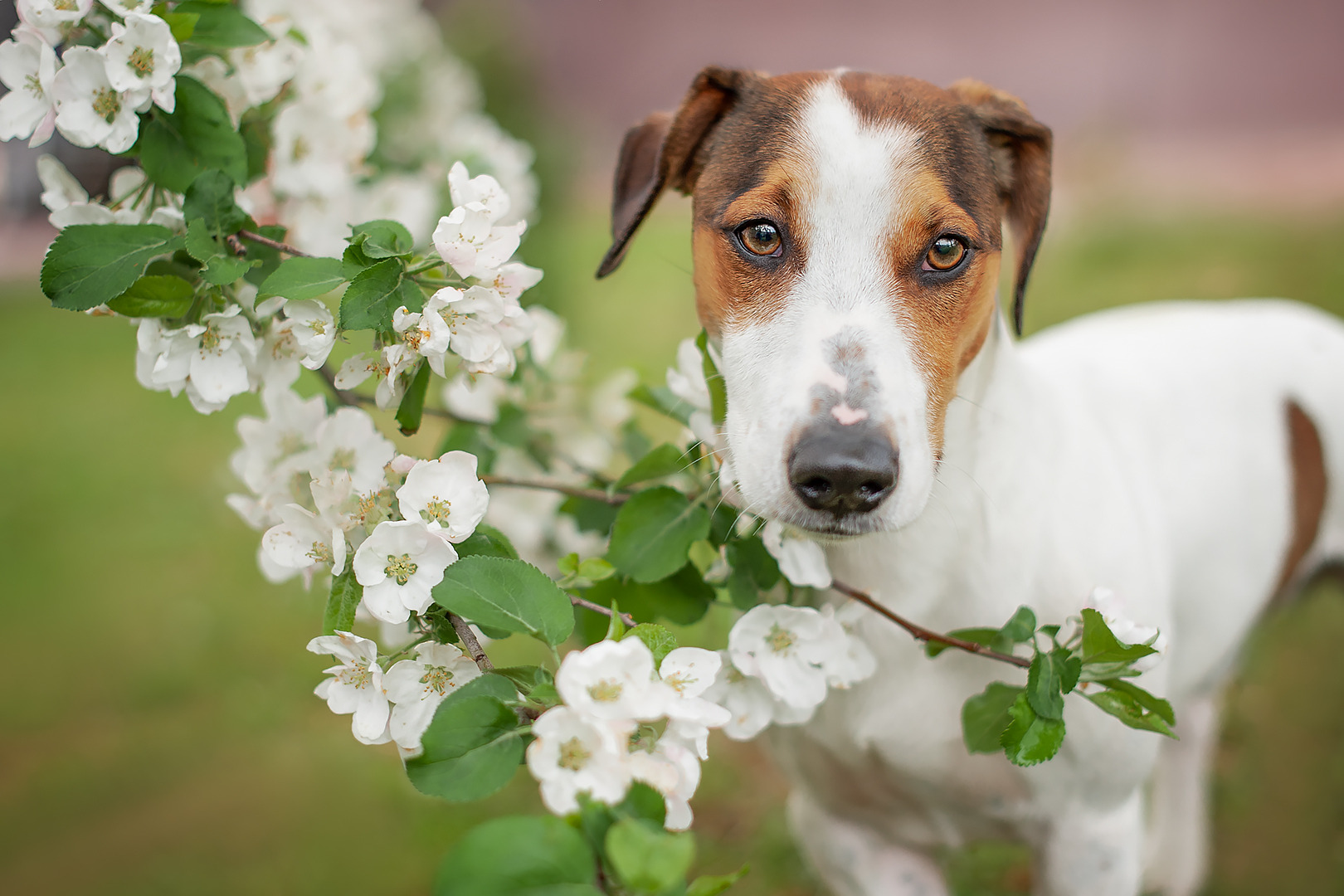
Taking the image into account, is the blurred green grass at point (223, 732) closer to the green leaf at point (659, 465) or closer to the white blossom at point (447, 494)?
the green leaf at point (659, 465)

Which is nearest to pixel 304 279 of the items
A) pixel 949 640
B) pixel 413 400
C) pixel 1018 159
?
pixel 413 400

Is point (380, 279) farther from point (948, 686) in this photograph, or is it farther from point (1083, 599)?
point (1083, 599)

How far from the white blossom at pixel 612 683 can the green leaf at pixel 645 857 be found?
118 millimetres

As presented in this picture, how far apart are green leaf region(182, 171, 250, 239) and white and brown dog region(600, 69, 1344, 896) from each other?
2.17ft

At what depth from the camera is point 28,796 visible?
3.61 meters

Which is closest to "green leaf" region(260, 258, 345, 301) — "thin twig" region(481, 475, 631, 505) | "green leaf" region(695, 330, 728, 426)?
"thin twig" region(481, 475, 631, 505)

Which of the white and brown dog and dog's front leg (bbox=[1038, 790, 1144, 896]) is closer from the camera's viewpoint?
the white and brown dog

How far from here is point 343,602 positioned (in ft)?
4.42

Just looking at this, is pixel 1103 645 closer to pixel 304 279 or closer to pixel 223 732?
pixel 304 279

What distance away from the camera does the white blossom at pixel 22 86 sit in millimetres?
1437

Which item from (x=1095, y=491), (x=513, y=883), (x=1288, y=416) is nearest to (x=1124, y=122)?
(x=1288, y=416)

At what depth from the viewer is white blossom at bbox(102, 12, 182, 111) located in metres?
1.40

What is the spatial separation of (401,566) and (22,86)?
919mm

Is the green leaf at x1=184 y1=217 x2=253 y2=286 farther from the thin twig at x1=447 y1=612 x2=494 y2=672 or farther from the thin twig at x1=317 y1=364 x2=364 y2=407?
the thin twig at x1=447 y1=612 x2=494 y2=672
